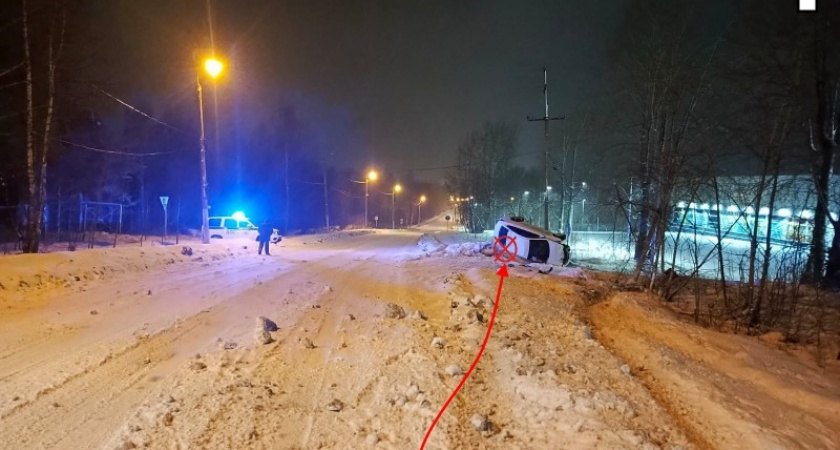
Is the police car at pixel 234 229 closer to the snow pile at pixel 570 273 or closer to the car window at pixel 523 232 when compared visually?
the car window at pixel 523 232

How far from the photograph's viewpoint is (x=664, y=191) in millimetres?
10898

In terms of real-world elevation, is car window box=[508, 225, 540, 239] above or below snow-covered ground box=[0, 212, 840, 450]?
above

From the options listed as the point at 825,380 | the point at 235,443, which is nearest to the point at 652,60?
the point at 825,380

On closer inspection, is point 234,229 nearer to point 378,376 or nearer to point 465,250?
point 465,250

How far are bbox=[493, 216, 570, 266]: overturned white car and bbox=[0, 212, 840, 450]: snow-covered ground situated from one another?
30.7ft

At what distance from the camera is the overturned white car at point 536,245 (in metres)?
19.2

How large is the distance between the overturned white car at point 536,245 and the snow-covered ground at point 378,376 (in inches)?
368

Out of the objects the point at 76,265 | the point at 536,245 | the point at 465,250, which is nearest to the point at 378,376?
the point at 76,265

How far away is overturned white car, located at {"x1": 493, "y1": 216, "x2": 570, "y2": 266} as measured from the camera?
19.2 metres

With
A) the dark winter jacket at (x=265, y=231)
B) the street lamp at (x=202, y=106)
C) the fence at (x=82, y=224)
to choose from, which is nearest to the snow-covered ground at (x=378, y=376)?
the dark winter jacket at (x=265, y=231)

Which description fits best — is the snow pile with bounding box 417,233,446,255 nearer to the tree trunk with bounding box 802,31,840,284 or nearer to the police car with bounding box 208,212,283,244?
the police car with bounding box 208,212,283,244

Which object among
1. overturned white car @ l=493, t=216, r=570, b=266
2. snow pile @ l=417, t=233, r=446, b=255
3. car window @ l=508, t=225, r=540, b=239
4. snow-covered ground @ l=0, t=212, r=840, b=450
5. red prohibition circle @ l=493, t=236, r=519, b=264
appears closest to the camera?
snow-covered ground @ l=0, t=212, r=840, b=450

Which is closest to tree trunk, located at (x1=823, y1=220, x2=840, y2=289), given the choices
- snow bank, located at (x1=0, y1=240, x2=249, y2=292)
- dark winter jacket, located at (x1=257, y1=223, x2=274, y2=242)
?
snow bank, located at (x1=0, y1=240, x2=249, y2=292)

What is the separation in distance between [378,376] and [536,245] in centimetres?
1502
